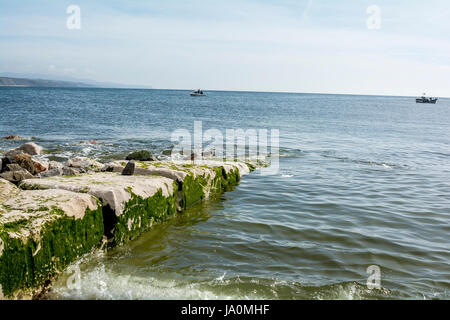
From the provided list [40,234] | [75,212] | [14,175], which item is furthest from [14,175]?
[40,234]

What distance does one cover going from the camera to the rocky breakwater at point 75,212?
4645mm

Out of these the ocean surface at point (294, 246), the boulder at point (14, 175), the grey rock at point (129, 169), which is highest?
the grey rock at point (129, 169)

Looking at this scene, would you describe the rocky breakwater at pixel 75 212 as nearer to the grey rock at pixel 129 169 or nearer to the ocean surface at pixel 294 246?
the grey rock at pixel 129 169

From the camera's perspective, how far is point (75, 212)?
18.4 feet

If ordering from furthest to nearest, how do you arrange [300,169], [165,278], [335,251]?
1. [300,169]
2. [335,251]
3. [165,278]

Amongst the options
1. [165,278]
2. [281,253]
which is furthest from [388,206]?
[165,278]

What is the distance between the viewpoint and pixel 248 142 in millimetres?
23422

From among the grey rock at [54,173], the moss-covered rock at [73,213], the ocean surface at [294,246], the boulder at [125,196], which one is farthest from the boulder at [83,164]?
the ocean surface at [294,246]

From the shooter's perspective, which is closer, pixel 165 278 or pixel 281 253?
pixel 165 278

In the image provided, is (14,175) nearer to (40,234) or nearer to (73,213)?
(73,213)

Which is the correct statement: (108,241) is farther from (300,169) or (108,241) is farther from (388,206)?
(300,169)
